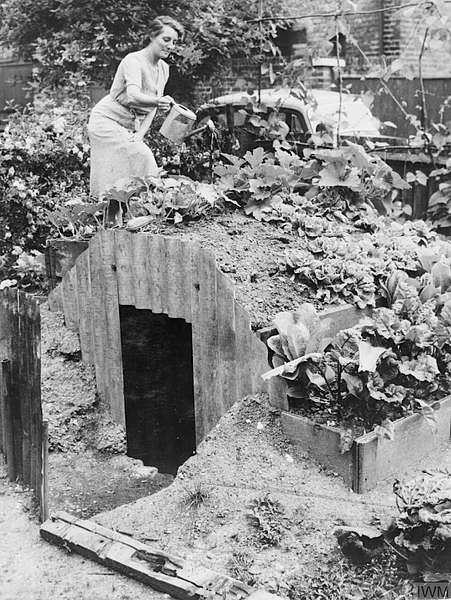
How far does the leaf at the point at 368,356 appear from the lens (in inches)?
170

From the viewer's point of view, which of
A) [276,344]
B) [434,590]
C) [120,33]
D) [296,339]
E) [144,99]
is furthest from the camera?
[120,33]

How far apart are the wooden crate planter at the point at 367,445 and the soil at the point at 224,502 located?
58mm

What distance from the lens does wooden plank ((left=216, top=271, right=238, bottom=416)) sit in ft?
17.0

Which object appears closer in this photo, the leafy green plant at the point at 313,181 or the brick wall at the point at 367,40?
the leafy green plant at the point at 313,181

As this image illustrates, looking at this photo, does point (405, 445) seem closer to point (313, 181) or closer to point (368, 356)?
point (368, 356)

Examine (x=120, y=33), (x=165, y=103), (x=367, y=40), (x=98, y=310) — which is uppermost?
(x=367, y=40)

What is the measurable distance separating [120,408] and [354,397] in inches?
84.0

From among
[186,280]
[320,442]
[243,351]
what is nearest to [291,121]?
[186,280]

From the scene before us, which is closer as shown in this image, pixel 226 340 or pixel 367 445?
pixel 367 445

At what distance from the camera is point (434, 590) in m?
3.36

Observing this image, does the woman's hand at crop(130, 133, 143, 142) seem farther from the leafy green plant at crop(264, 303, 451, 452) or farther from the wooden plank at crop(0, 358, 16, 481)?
the leafy green plant at crop(264, 303, 451, 452)

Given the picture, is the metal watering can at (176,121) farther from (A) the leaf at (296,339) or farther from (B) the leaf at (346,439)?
(B) the leaf at (346,439)

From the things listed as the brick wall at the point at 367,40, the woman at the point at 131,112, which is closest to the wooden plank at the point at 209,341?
the woman at the point at 131,112

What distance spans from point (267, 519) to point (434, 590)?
2.98ft
